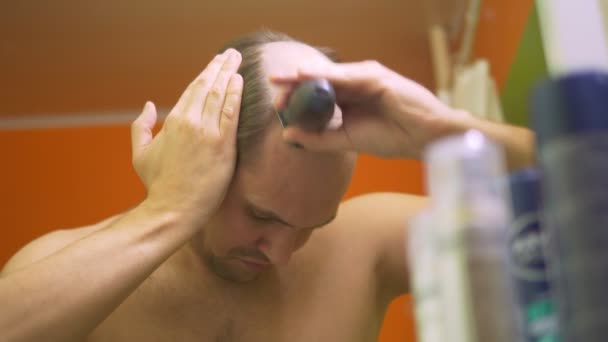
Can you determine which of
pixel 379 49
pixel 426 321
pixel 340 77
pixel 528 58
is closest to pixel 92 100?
pixel 379 49

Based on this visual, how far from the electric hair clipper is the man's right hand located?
0.72ft

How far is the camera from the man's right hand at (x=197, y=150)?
3.07 feet

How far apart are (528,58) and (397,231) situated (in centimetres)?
41

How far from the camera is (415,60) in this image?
6.73 feet

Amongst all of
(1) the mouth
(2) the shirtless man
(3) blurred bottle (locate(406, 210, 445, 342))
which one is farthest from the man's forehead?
(3) blurred bottle (locate(406, 210, 445, 342))

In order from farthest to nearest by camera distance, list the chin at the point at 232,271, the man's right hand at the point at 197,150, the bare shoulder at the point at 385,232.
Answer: the bare shoulder at the point at 385,232, the chin at the point at 232,271, the man's right hand at the point at 197,150

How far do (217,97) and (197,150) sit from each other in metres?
0.09

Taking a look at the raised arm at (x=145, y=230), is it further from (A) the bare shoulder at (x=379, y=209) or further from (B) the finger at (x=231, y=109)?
(A) the bare shoulder at (x=379, y=209)

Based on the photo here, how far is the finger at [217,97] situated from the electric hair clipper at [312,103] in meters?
0.23

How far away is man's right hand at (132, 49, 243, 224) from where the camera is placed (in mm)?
937

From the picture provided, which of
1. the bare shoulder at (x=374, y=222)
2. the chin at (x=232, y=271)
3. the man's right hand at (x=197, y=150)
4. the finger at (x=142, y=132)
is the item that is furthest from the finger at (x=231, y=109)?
the bare shoulder at (x=374, y=222)

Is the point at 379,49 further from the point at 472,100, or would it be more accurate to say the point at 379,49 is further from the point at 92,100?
the point at 92,100

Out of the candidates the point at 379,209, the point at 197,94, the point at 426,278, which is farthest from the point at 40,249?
the point at 426,278

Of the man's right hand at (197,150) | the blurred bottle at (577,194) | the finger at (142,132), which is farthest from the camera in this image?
the finger at (142,132)
